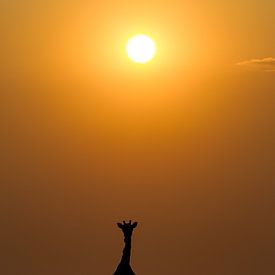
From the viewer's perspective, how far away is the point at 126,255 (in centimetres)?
6028

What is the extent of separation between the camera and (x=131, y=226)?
60.8 m

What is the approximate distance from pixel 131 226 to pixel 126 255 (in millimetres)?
1844
